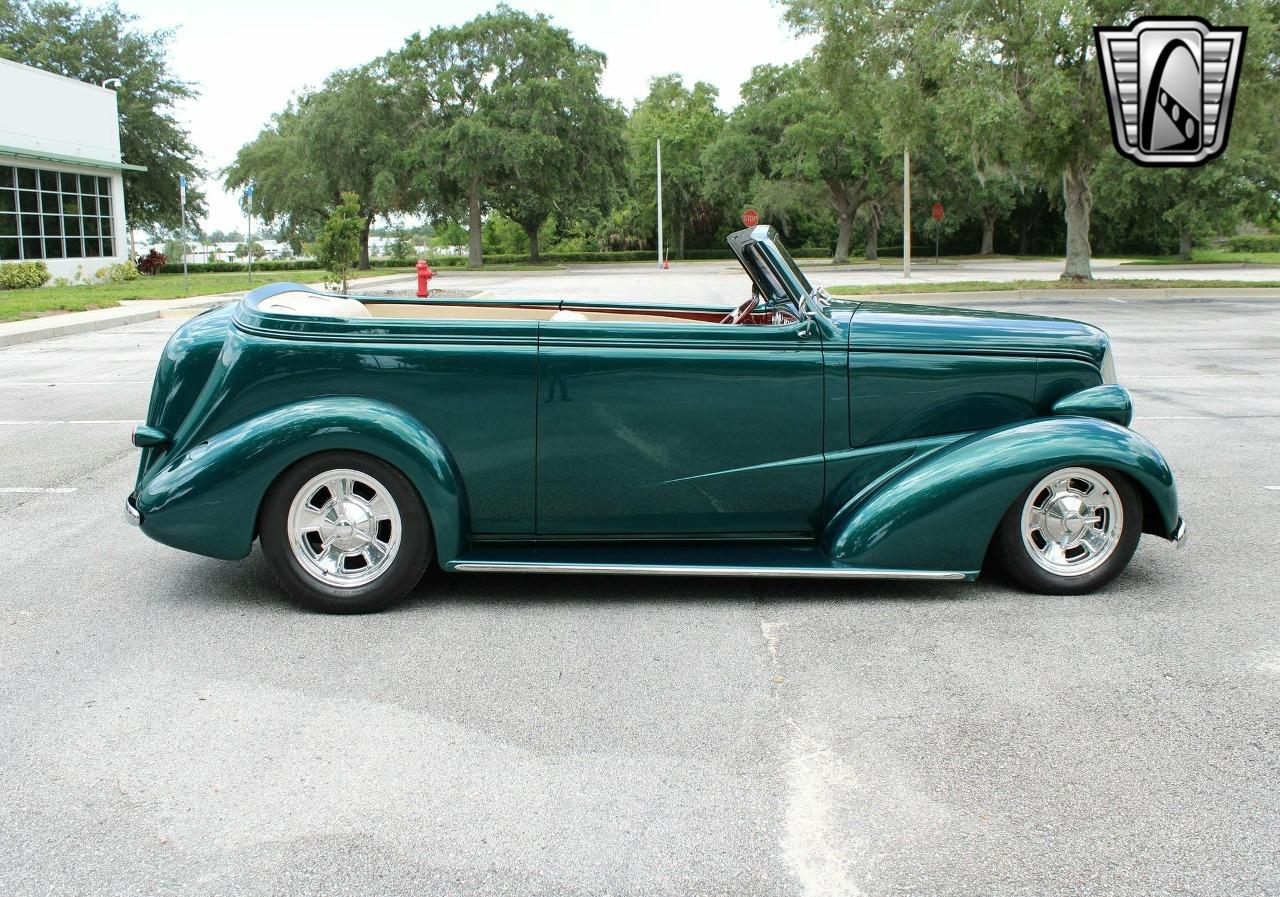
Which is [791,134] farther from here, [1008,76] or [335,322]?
[335,322]

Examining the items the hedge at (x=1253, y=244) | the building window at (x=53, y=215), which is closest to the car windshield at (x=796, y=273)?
the building window at (x=53, y=215)

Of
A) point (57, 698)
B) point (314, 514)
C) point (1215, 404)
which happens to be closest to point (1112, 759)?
point (314, 514)

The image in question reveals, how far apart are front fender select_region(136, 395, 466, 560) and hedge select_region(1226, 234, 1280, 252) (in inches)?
2607

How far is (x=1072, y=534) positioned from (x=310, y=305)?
3519mm

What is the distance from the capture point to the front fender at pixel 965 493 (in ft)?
15.4

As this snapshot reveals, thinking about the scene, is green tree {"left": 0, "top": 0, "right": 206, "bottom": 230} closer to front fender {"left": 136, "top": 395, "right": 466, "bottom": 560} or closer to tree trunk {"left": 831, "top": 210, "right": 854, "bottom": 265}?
tree trunk {"left": 831, "top": 210, "right": 854, "bottom": 265}

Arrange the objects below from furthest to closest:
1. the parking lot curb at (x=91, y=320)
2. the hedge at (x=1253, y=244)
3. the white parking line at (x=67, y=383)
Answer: the hedge at (x=1253, y=244) < the parking lot curb at (x=91, y=320) < the white parking line at (x=67, y=383)

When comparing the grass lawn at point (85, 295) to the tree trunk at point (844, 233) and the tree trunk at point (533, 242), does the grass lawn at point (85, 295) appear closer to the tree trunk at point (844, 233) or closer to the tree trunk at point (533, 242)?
the tree trunk at point (533, 242)

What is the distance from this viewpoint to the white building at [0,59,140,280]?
33.4 meters

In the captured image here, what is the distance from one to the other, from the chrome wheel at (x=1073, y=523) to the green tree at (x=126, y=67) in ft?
166

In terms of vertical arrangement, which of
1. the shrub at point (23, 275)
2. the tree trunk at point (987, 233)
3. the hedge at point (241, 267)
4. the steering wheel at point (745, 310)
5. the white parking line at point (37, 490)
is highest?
the tree trunk at point (987, 233)

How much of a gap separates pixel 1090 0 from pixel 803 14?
23.6 ft

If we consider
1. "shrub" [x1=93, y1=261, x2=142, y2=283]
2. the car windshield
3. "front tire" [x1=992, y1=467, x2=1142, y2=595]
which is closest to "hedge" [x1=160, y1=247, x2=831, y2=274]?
"shrub" [x1=93, y1=261, x2=142, y2=283]

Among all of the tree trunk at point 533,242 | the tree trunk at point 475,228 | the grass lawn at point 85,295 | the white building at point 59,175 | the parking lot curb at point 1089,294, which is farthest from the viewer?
the tree trunk at point 533,242
